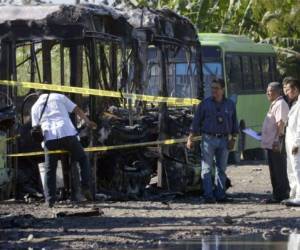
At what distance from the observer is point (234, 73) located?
2886 centimetres

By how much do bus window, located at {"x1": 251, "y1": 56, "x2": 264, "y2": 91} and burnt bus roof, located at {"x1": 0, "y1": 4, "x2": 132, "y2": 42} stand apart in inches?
545

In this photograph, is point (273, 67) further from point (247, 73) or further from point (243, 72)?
point (243, 72)

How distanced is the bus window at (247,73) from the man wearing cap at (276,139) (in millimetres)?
12864

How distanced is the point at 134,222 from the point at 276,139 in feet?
11.7

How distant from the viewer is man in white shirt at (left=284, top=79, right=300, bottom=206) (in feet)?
51.6

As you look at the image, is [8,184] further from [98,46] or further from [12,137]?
[98,46]

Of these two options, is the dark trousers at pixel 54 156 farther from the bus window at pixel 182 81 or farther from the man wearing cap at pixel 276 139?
the bus window at pixel 182 81

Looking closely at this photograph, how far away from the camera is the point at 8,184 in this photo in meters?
16.2

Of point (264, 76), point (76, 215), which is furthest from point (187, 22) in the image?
point (264, 76)

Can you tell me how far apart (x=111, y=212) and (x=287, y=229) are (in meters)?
2.85

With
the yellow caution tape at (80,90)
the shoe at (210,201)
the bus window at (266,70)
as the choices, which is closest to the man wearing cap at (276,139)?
the shoe at (210,201)

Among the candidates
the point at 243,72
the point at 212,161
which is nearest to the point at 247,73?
the point at 243,72

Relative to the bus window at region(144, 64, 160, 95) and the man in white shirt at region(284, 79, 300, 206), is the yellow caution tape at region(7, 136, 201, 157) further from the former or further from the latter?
the man in white shirt at region(284, 79, 300, 206)

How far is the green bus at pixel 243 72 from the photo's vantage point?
28219mm
